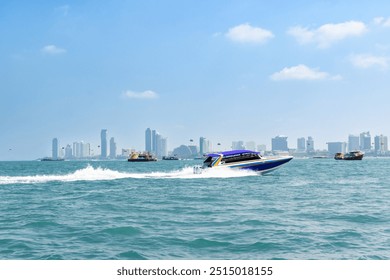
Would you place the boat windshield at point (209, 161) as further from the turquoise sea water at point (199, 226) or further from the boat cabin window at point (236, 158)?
the turquoise sea water at point (199, 226)

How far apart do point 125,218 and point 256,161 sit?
2403cm

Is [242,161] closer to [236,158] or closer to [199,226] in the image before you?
[236,158]

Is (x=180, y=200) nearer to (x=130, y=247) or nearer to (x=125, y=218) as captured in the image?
(x=125, y=218)

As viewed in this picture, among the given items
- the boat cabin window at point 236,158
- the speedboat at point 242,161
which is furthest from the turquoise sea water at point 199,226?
the boat cabin window at point 236,158

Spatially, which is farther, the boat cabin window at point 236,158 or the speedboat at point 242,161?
the boat cabin window at point 236,158

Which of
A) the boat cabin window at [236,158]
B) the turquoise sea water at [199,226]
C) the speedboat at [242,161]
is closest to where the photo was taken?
the turquoise sea water at [199,226]

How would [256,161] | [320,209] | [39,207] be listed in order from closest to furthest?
[320,209]
[39,207]
[256,161]

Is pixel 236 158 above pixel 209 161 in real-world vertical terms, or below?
above

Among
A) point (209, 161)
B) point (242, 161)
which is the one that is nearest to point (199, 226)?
point (242, 161)

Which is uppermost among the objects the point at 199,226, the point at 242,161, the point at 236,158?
the point at 236,158
